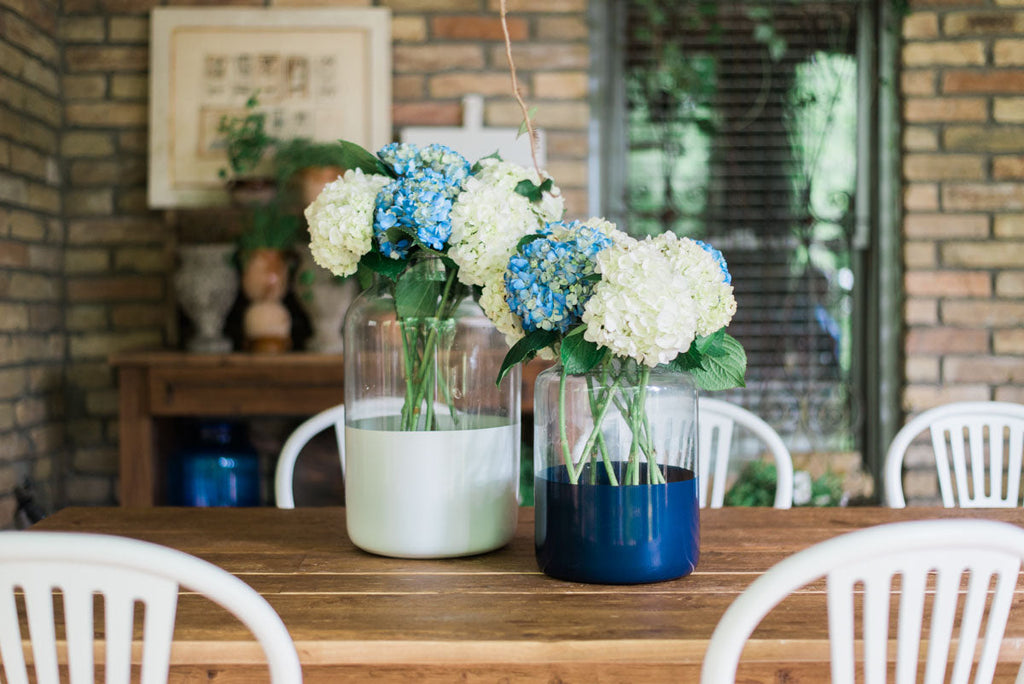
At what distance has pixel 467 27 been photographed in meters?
2.66

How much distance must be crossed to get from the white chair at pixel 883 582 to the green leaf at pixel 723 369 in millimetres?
338

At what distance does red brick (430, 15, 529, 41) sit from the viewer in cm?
266

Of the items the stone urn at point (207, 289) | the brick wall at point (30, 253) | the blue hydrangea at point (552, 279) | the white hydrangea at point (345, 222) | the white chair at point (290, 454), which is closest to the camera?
the blue hydrangea at point (552, 279)

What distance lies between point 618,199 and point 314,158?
2.93ft

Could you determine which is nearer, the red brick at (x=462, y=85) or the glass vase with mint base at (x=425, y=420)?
Result: the glass vase with mint base at (x=425, y=420)

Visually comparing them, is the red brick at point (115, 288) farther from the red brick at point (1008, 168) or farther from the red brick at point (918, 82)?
the red brick at point (1008, 168)

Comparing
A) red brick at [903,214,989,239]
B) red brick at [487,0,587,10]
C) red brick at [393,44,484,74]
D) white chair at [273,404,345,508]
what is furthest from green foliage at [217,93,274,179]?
red brick at [903,214,989,239]

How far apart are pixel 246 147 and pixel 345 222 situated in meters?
1.59

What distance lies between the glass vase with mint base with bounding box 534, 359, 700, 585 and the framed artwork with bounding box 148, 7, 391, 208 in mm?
1730

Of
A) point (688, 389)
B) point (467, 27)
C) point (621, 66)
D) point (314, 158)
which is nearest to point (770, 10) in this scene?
point (621, 66)

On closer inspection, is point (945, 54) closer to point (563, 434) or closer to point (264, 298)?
point (264, 298)

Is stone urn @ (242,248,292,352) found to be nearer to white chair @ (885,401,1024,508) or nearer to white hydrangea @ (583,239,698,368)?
white chair @ (885,401,1024,508)

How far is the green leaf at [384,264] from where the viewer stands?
115cm

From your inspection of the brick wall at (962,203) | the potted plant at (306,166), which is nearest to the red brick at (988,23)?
the brick wall at (962,203)
